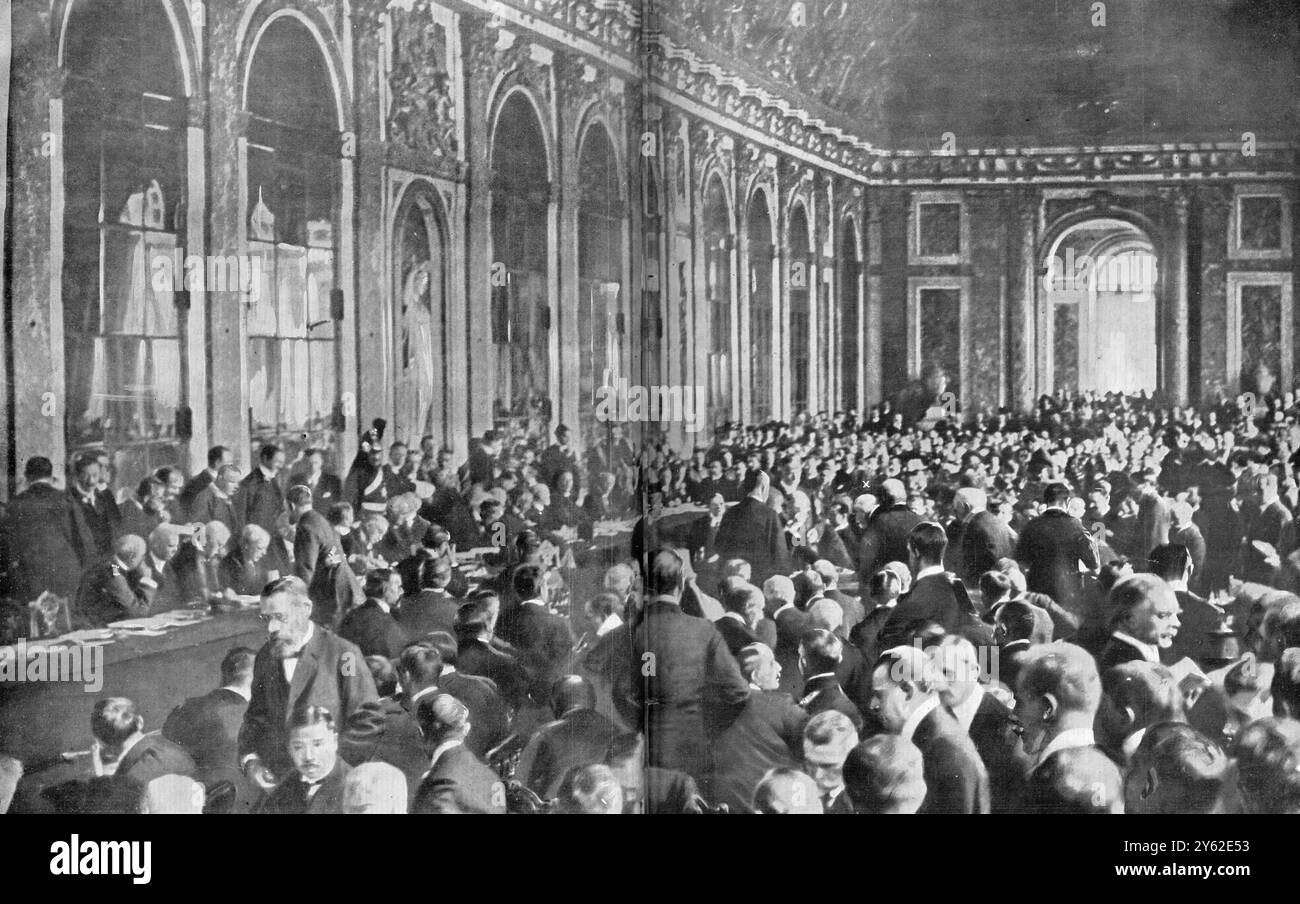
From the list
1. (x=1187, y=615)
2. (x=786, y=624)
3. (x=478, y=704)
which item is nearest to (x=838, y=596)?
(x=786, y=624)

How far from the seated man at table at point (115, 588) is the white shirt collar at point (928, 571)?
156 inches

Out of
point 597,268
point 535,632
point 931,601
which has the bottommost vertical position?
point 535,632

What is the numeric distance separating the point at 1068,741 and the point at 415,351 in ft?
12.9

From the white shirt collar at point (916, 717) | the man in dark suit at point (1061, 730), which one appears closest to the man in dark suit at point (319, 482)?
the white shirt collar at point (916, 717)

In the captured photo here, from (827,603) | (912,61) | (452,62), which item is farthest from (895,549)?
(452,62)

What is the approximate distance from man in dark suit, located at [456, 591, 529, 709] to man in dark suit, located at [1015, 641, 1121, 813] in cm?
259

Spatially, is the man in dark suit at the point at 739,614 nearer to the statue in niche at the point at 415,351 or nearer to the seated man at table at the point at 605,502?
the seated man at table at the point at 605,502

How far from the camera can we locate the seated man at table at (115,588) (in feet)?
29.7

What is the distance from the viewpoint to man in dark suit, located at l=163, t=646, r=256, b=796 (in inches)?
361

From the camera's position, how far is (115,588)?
905 centimetres

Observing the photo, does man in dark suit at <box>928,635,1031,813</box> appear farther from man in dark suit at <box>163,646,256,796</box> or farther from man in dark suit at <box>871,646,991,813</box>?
man in dark suit at <box>163,646,256,796</box>

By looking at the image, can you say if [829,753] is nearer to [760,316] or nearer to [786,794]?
[786,794]

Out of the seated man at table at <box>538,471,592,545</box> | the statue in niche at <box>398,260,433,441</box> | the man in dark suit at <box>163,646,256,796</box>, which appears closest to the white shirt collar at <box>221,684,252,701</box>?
the man in dark suit at <box>163,646,256,796</box>

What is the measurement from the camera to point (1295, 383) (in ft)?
30.3
